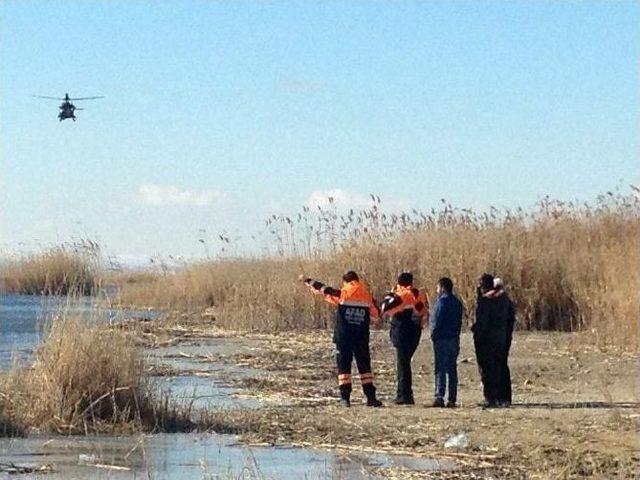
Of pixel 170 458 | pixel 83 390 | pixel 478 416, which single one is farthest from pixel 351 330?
pixel 170 458

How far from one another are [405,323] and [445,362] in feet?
2.34

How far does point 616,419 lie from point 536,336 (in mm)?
11685

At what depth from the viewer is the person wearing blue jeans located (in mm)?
15461

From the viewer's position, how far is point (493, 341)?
50.6ft

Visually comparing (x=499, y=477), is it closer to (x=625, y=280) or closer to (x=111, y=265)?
(x=111, y=265)

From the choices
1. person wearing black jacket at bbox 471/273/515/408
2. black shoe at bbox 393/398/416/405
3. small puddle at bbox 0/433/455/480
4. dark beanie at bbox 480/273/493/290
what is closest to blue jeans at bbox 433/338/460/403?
person wearing black jacket at bbox 471/273/515/408

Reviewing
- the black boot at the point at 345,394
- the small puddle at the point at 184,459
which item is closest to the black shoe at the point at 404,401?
the black boot at the point at 345,394

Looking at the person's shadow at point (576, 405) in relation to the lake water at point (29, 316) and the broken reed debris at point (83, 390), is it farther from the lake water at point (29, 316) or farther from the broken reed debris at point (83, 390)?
the lake water at point (29, 316)

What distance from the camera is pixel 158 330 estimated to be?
91.2 feet

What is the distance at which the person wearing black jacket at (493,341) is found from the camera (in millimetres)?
15391

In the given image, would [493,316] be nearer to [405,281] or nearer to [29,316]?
[405,281]

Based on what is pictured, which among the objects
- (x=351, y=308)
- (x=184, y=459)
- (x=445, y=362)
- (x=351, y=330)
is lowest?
(x=184, y=459)

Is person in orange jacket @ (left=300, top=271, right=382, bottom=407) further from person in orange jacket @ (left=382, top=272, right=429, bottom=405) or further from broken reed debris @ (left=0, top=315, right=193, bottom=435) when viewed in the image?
broken reed debris @ (left=0, top=315, right=193, bottom=435)

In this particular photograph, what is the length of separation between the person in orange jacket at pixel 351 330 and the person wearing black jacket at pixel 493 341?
1.30 m
